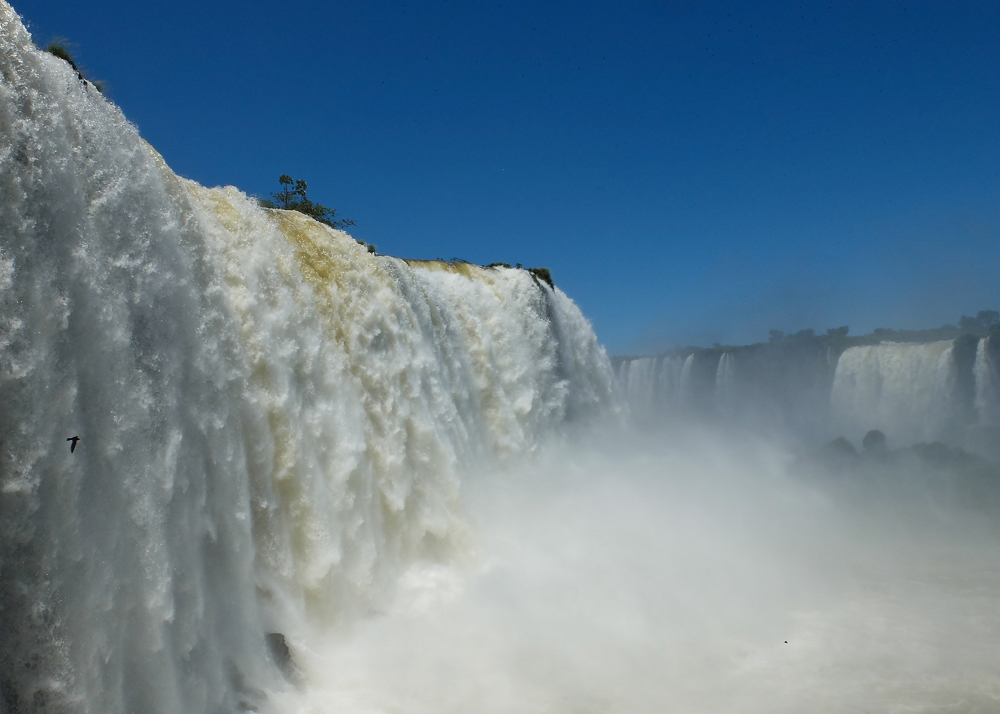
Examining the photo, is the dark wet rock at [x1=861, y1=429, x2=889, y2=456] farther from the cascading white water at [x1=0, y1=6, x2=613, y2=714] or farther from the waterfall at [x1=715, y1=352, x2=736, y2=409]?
the cascading white water at [x1=0, y1=6, x2=613, y2=714]

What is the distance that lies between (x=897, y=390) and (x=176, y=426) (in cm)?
2267

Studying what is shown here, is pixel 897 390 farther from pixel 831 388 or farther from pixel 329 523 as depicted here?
pixel 329 523

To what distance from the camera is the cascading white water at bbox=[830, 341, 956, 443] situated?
1817cm

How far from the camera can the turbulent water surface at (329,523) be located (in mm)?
3023

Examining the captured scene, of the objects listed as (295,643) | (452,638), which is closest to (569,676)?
(452,638)

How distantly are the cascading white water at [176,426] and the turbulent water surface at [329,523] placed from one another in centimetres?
2

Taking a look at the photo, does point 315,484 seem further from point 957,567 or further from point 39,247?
point 957,567

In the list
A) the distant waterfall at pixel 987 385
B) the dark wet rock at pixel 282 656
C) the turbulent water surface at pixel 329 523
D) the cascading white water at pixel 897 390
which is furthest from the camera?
the cascading white water at pixel 897 390

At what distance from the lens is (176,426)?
156 inches

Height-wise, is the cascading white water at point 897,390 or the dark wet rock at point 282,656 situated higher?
the cascading white water at point 897,390

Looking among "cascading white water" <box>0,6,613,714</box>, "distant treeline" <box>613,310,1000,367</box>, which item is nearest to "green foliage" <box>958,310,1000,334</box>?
"distant treeline" <box>613,310,1000,367</box>

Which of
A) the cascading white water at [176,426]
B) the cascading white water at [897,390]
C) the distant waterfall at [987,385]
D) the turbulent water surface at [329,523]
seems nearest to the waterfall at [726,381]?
the cascading white water at [897,390]

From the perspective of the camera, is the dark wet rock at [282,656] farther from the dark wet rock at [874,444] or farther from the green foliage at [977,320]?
the green foliage at [977,320]

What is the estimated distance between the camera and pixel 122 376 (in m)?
3.48
